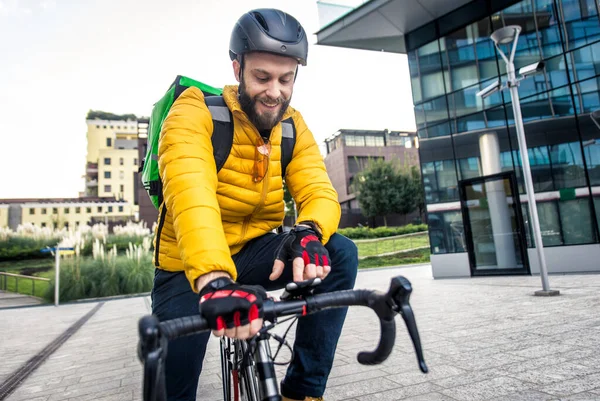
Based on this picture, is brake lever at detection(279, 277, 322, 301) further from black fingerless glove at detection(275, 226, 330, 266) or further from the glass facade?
the glass facade

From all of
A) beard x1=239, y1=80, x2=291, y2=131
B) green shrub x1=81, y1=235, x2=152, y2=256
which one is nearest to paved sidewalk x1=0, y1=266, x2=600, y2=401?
beard x1=239, y1=80, x2=291, y2=131

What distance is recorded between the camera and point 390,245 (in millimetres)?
29188

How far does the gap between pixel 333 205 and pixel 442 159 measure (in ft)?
40.2

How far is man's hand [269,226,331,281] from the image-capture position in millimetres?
1410

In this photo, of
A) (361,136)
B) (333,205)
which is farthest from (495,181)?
(361,136)

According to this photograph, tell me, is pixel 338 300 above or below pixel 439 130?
below

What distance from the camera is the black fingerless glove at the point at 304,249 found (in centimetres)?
144

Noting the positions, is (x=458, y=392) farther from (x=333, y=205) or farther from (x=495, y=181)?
(x=495, y=181)

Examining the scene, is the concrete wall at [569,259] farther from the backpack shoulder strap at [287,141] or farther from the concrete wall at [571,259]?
the backpack shoulder strap at [287,141]

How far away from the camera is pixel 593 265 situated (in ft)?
34.2

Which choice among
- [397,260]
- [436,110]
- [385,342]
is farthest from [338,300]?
[397,260]

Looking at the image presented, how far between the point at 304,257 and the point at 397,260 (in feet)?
78.4

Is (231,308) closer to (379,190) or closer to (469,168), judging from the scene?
(469,168)

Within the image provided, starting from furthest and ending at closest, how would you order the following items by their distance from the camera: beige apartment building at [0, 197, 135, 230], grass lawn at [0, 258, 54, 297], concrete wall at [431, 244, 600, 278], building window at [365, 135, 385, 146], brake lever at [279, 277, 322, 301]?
beige apartment building at [0, 197, 135, 230]
building window at [365, 135, 385, 146]
grass lawn at [0, 258, 54, 297]
concrete wall at [431, 244, 600, 278]
brake lever at [279, 277, 322, 301]
